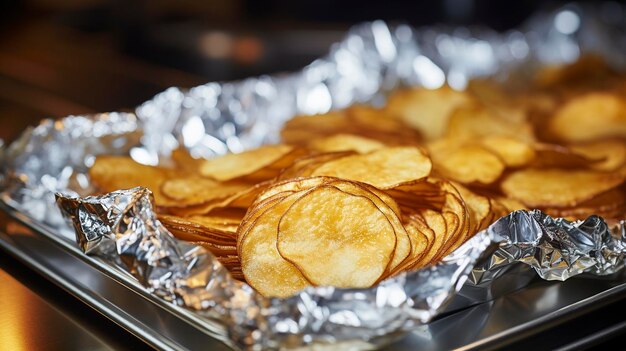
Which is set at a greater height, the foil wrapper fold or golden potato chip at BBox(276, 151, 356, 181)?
golden potato chip at BBox(276, 151, 356, 181)

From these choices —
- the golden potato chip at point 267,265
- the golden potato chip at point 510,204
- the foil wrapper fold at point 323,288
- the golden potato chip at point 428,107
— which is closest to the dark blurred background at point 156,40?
the golden potato chip at point 428,107

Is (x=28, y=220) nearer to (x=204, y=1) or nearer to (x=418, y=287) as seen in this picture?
(x=418, y=287)

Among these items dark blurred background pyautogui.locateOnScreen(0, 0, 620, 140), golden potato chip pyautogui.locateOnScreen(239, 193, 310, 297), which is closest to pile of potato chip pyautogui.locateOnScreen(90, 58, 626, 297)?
golden potato chip pyautogui.locateOnScreen(239, 193, 310, 297)

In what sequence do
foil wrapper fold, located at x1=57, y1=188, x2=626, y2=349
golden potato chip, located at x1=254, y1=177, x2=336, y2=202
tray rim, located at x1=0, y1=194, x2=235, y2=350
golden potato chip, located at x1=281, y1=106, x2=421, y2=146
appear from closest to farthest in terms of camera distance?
foil wrapper fold, located at x1=57, y1=188, x2=626, y2=349, tray rim, located at x1=0, y1=194, x2=235, y2=350, golden potato chip, located at x1=254, y1=177, x2=336, y2=202, golden potato chip, located at x1=281, y1=106, x2=421, y2=146

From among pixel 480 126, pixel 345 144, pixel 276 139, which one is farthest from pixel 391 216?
pixel 276 139

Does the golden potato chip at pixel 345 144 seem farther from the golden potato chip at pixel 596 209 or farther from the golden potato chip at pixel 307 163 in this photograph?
the golden potato chip at pixel 596 209

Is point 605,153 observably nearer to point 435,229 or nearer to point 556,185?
point 556,185

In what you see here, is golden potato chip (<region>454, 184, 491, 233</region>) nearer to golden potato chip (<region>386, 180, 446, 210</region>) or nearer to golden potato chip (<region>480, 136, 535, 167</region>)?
golden potato chip (<region>386, 180, 446, 210</region>)
